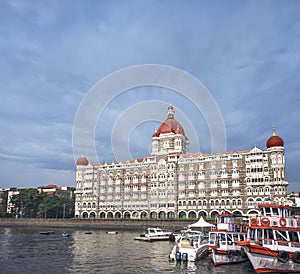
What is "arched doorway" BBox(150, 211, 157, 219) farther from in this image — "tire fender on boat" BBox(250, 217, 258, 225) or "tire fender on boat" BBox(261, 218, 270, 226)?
"tire fender on boat" BBox(261, 218, 270, 226)

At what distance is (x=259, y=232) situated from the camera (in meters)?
38.5

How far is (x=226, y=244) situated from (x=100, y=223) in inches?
2908

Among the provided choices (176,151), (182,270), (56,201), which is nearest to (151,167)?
(176,151)

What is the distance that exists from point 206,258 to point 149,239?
76.2 ft

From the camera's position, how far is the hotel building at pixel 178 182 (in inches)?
3836

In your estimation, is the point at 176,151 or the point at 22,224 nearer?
the point at 176,151

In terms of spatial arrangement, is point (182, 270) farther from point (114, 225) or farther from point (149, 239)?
point (114, 225)

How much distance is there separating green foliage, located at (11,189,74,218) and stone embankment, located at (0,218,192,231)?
7.92 meters

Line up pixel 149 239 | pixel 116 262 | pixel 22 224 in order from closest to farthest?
pixel 116 262, pixel 149 239, pixel 22 224

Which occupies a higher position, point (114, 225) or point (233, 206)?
point (233, 206)

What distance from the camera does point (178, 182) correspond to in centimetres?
11081

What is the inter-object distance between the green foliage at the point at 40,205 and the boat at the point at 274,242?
4162 inches

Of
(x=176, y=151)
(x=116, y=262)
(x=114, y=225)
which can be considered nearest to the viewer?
(x=116, y=262)

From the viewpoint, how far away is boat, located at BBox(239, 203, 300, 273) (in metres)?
33.8
